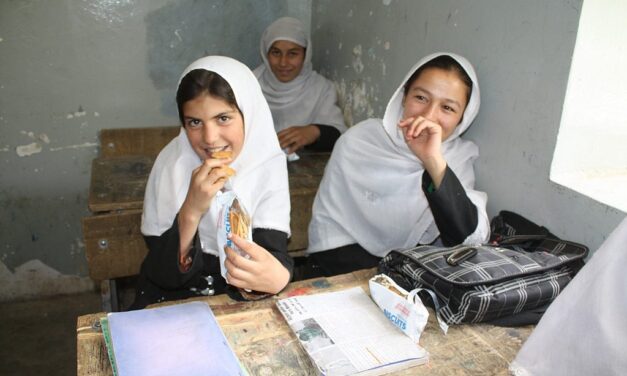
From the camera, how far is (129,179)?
2.03 m

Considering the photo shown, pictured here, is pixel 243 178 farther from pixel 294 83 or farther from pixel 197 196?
pixel 294 83

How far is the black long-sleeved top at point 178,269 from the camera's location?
127 cm

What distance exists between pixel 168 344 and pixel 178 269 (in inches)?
15.1

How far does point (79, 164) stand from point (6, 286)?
91cm

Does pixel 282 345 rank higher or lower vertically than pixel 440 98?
lower

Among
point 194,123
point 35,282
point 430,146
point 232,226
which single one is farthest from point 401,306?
point 35,282

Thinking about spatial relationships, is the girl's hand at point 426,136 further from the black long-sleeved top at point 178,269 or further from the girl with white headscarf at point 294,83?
the girl with white headscarf at point 294,83

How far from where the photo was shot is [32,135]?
2.69 m

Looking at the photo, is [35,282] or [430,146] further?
[35,282]

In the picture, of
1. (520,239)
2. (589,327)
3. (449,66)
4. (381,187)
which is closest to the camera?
(589,327)

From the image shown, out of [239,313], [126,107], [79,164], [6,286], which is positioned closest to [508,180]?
[239,313]

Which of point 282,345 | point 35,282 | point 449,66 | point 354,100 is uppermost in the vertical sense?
point 449,66

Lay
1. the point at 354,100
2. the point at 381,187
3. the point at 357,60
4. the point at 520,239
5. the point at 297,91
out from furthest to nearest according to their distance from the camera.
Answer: the point at 297,91 < the point at 354,100 < the point at 357,60 < the point at 381,187 < the point at 520,239

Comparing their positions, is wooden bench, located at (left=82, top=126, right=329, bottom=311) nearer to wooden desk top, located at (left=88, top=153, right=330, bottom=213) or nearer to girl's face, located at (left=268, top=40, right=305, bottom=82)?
wooden desk top, located at (left=88, top=153, right=330, bottom=213)
